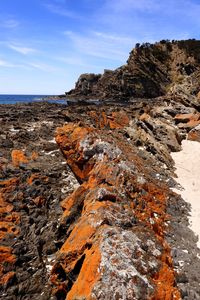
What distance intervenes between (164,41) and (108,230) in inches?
4578

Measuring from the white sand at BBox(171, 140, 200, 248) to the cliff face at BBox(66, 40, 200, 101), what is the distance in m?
73.0

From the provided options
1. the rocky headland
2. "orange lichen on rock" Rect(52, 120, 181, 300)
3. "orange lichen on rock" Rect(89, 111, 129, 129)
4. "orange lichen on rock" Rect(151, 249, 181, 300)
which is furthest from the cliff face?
"orange lichen on rock" Rect(151, 249, 181, 300)

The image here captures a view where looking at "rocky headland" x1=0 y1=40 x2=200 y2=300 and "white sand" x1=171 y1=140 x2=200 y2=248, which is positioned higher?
"rocky headland" x1=0 y1=40 x2=200 y2=300

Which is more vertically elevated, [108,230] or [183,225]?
[108,230]

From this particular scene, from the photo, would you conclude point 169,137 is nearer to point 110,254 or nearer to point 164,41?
point 110,254

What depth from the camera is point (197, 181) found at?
18.9 meters

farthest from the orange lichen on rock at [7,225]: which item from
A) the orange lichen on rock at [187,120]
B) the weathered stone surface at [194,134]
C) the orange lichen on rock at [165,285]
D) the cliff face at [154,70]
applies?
the cliff face at [154,70]

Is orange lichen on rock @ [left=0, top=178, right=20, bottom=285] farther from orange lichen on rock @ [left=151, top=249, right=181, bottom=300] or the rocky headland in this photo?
orange lichen on rock @ [left=151, top=249, right=181, bottom=300]

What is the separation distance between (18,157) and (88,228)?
29.1 feet

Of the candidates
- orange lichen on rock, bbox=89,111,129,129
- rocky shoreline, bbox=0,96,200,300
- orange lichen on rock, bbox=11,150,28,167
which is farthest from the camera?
orange lichen on rock, bbox=89,111,129,129

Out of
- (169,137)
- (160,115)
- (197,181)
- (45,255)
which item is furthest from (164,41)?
(45,255)

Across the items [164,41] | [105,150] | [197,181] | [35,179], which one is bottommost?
[197,181]

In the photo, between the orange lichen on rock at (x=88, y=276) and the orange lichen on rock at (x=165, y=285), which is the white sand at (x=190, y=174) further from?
the orange lichen on rock at (x=88, y=276)

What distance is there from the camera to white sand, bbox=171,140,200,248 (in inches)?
563
